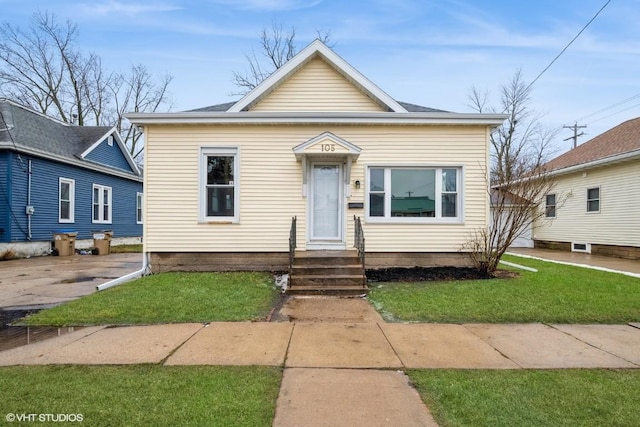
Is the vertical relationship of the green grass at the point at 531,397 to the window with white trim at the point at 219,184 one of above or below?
below

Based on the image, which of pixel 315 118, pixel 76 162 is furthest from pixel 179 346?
pixel 76 162

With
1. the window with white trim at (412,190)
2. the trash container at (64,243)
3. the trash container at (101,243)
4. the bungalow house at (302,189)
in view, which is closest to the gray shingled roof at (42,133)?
the trash container at (64,243)

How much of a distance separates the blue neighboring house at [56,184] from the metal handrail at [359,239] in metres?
12.6

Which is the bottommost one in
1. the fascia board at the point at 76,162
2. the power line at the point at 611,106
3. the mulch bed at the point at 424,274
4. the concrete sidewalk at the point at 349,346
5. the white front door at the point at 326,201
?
the concrete sidewalk at the point at 349,346

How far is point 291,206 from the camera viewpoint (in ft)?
28.7

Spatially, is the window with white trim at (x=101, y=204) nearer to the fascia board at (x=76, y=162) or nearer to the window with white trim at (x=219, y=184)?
the fascia board at (x=76, y=162)

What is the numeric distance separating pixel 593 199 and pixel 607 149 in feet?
6.85

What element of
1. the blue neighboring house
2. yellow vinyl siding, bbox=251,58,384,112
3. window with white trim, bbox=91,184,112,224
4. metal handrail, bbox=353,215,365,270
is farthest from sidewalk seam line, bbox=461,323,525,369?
window with white trim, bbox=91,184,112,224

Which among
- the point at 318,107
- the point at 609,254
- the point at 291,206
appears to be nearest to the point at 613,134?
the point at 609,254

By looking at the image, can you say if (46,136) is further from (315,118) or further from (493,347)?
(493,347)

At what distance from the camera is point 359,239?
8000 millimetres

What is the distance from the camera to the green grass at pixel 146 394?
2.56 metres

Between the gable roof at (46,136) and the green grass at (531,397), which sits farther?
the gable roof at (46,136)

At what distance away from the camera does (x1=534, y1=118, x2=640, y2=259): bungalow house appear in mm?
12508
